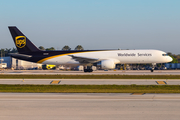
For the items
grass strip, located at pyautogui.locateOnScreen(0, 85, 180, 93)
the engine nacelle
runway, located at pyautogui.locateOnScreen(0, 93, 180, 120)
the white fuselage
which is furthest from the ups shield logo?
runway, located at pyautogui.locateOnScreen(0, 93, 180, 120)

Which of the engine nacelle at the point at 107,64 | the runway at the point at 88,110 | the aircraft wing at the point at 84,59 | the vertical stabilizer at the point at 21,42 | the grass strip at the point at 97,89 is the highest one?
the vertical stabilizer at the point at 21,42

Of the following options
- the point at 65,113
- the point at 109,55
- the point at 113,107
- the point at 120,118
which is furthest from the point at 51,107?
the point at 109,55

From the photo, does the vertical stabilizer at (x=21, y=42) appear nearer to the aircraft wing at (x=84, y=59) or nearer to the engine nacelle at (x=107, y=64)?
the aircraft wing at (x=84, y=59)

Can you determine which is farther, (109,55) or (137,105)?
(109,55)

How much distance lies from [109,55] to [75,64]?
7820 millimetres

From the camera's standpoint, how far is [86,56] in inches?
1954

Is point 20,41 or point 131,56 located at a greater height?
point 20,41

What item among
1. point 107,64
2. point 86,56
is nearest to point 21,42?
point 86,56

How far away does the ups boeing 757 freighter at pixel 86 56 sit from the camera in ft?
158

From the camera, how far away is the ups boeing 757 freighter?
4819 cm

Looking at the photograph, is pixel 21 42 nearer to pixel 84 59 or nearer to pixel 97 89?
pixel 84 59

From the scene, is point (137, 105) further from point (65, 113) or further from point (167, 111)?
point (65, 113)

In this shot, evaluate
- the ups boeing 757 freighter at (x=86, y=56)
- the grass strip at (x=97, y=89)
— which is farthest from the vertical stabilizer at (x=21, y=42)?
the grass strip at (x=97, y=89)

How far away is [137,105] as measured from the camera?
12.2 meters
